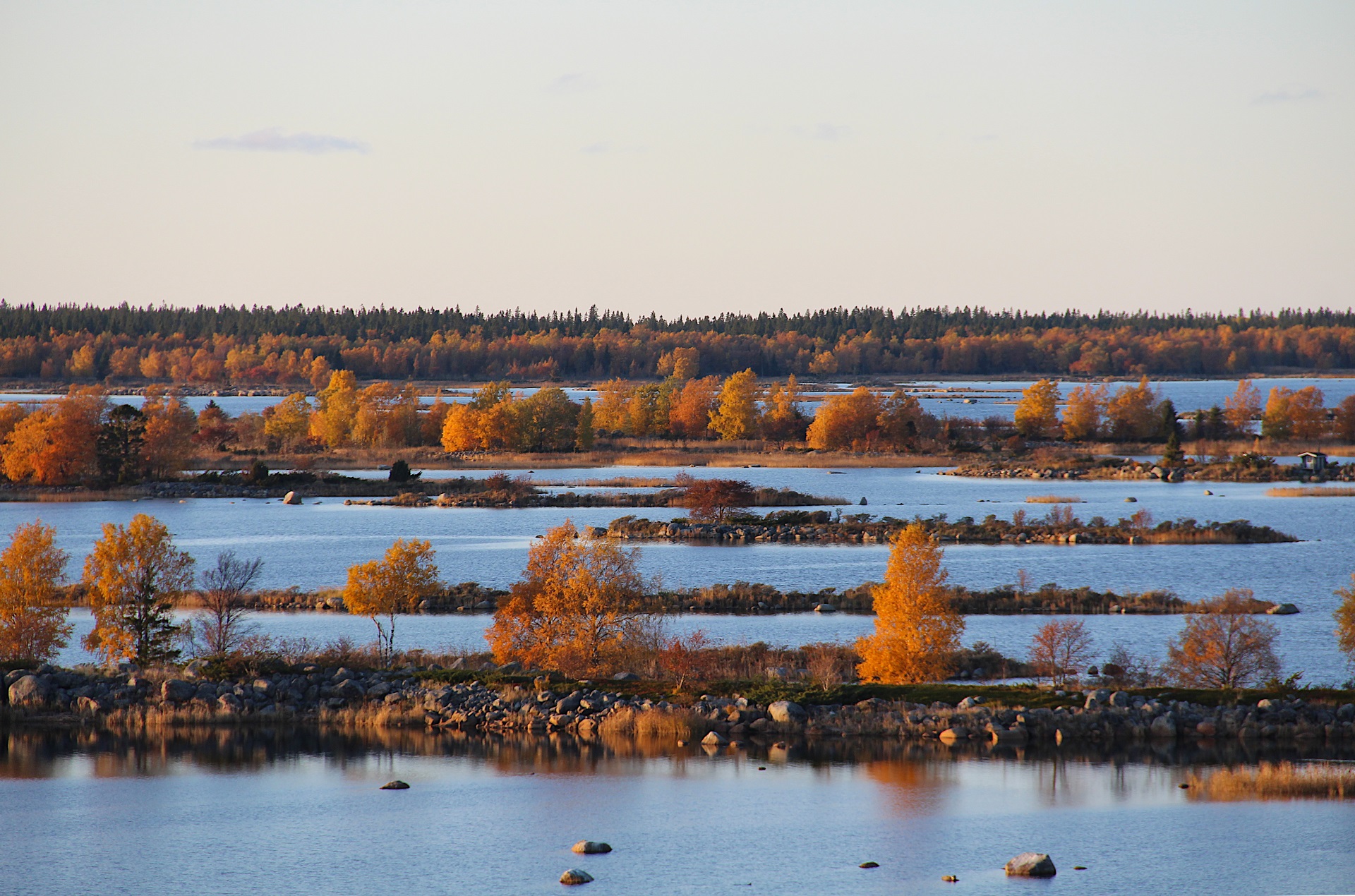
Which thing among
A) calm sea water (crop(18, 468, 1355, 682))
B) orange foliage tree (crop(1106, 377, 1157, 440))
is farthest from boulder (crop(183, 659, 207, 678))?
orange foliage tree (crop(1106, 377, 1157, 440))

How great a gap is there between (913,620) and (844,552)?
2926cm

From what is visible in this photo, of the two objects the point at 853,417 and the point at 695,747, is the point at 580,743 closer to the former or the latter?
the point at 695,747

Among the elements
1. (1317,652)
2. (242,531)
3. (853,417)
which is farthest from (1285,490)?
(242,531)

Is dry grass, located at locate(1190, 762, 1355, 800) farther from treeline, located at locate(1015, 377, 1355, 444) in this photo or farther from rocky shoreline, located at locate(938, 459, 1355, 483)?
treeline, located at locate(1015, 377, 1355, 444)

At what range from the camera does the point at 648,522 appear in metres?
62.3

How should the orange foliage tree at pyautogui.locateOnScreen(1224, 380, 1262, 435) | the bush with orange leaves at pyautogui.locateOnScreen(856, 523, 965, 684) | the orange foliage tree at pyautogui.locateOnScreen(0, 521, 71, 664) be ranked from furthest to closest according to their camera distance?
the orange foliage tree at pyautogui.locateOnScreen(1224, 380, 1262, 435) → the orange foliage tree at pyautogui.locateOnScreen(0, 521, 71, 664) → the bush with orange leaves at pyautogui.locateOnScreen(856, 523, 965, 684)

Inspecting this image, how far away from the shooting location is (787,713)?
24719 millimetres

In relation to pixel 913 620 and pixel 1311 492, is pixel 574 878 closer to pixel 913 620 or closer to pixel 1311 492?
pixel 913 620

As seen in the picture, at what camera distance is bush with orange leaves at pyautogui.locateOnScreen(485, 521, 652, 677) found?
93.5 ft

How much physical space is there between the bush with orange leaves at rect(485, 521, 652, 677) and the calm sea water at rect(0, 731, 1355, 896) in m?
3.70

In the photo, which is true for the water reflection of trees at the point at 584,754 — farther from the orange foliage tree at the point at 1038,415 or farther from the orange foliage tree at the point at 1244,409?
the orange foliage tree at the point at 1244,409

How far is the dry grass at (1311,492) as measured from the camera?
74438 millimetres

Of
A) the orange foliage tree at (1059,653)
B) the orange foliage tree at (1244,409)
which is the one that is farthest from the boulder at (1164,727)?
the orange foliage tree at (1244,409)

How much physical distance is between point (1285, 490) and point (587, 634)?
59.3 m
